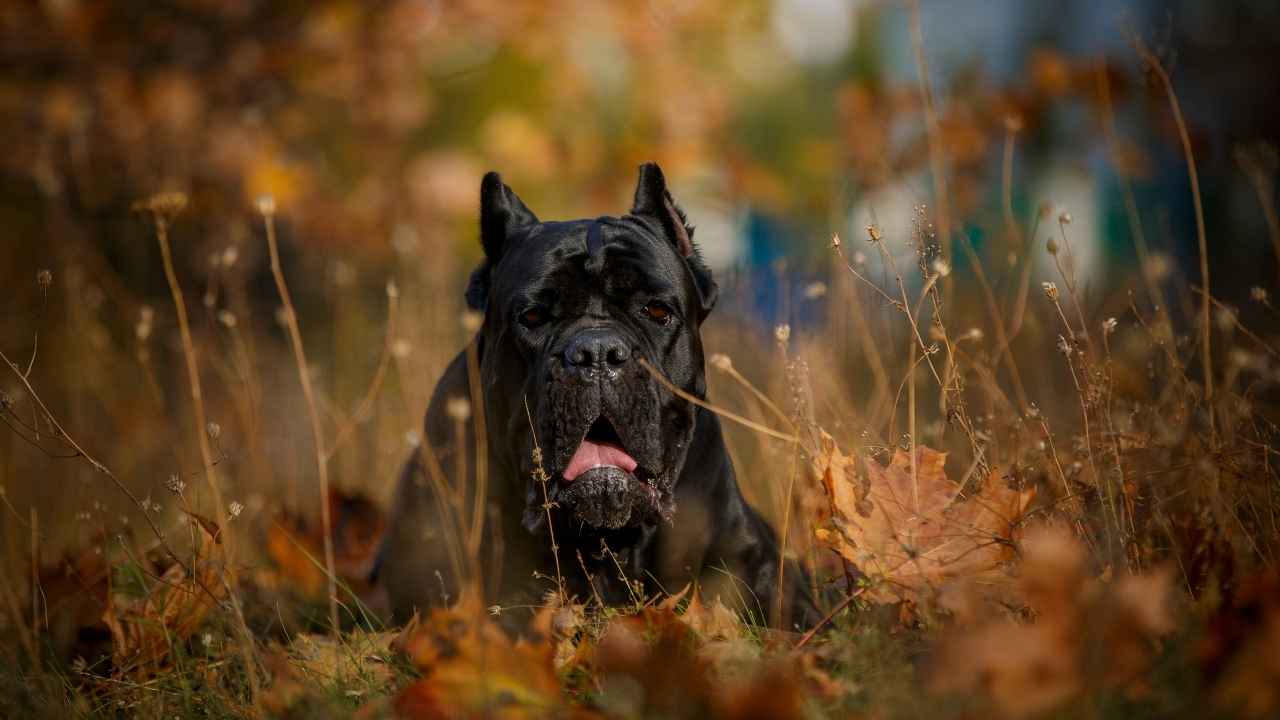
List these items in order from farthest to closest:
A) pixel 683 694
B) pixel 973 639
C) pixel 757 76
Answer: pixel 757 76 → pixel 683 694 → pixel 973 639

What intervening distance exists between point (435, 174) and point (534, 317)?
7.19 meters

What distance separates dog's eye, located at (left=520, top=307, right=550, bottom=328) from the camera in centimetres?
296

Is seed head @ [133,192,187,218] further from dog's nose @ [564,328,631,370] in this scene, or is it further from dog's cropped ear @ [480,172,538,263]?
dog's nose @ [564,328,631,370]

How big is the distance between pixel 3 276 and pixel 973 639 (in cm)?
680

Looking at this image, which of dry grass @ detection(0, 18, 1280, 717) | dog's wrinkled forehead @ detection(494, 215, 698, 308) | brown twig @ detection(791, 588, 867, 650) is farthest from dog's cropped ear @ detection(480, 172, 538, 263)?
brown twig @ detection(791, 588, 867, 650)

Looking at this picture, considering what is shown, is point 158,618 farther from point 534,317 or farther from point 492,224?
point 492,224

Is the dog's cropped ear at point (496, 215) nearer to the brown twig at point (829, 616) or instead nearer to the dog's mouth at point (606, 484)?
the dog's mouth at point (606, 484)

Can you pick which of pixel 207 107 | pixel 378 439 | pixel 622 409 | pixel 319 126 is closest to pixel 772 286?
pixel 378 439

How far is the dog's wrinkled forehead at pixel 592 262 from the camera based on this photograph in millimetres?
2957

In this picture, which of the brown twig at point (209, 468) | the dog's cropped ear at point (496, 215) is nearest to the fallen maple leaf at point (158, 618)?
the brown twig at point (209, 468)

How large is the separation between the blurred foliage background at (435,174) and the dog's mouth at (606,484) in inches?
29.9

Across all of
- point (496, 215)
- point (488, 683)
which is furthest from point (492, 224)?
point (488, 683)

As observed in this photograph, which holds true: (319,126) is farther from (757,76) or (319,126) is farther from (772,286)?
(757,76)

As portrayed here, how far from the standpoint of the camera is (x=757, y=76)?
1397 centimetres
